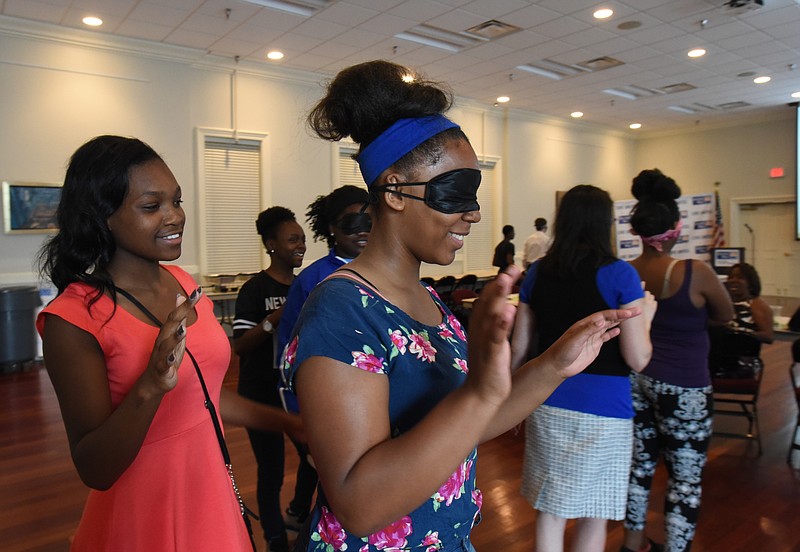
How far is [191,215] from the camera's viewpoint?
834 cm

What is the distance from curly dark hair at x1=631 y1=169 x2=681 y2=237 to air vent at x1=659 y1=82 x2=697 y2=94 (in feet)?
30.1

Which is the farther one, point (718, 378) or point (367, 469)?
point (718, 378)

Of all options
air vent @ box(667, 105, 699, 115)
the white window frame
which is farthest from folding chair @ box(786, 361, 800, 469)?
air vent @ box(667, 105, 699, 115)

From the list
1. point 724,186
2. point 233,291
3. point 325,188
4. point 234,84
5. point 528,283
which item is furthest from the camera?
point 724,186

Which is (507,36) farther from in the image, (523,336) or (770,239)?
(770,239)

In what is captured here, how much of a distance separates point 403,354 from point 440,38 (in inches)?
304

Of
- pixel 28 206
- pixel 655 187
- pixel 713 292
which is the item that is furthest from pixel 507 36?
pixel 28 206

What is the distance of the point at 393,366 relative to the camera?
100cm

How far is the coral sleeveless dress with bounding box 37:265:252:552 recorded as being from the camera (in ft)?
4.28

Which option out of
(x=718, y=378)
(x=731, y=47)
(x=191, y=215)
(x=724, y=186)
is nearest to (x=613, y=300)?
(x=718, y=378)

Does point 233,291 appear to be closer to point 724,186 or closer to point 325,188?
point 325,188

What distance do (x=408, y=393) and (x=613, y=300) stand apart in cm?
141

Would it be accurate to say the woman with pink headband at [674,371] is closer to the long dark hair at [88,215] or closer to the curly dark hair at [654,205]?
the curly dark hair at [654,205]

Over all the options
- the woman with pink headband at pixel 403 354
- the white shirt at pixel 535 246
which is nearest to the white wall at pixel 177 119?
the white shirt at pixel 535 246
